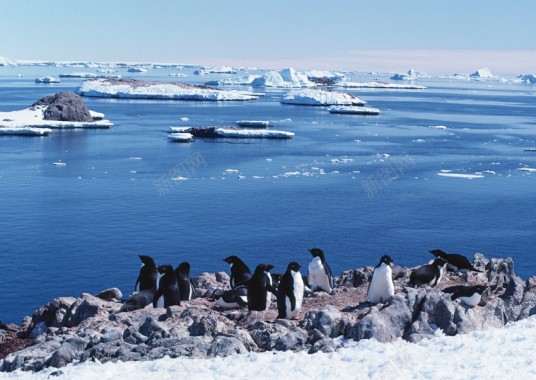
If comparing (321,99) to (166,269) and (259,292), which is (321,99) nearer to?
(166,269)

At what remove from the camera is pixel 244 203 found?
3881 centimetres

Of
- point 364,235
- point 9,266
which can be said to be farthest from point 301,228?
point 9,266

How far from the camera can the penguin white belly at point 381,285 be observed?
1451 centimetres

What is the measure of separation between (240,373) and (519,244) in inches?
935

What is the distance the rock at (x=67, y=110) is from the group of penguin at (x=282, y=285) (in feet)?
208

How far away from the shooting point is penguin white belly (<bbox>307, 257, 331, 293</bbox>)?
55.6ft

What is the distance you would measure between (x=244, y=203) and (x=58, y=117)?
45389mm

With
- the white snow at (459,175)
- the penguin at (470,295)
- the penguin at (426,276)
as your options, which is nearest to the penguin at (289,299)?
the penguin at (470,295)

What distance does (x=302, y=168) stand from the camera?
5097cm

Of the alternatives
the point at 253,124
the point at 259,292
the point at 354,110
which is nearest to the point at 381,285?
the point at 259,292

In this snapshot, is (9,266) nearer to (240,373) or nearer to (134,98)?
(240,373)

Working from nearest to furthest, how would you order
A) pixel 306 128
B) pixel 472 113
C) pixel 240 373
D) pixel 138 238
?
pixel 240 373 < pixel 138 238 < pixel 306 128 < pixel 472 113

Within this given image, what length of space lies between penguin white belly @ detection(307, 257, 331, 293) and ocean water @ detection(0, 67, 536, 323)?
925cm

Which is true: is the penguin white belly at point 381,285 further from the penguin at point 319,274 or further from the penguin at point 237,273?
the penguin at point 237,273
